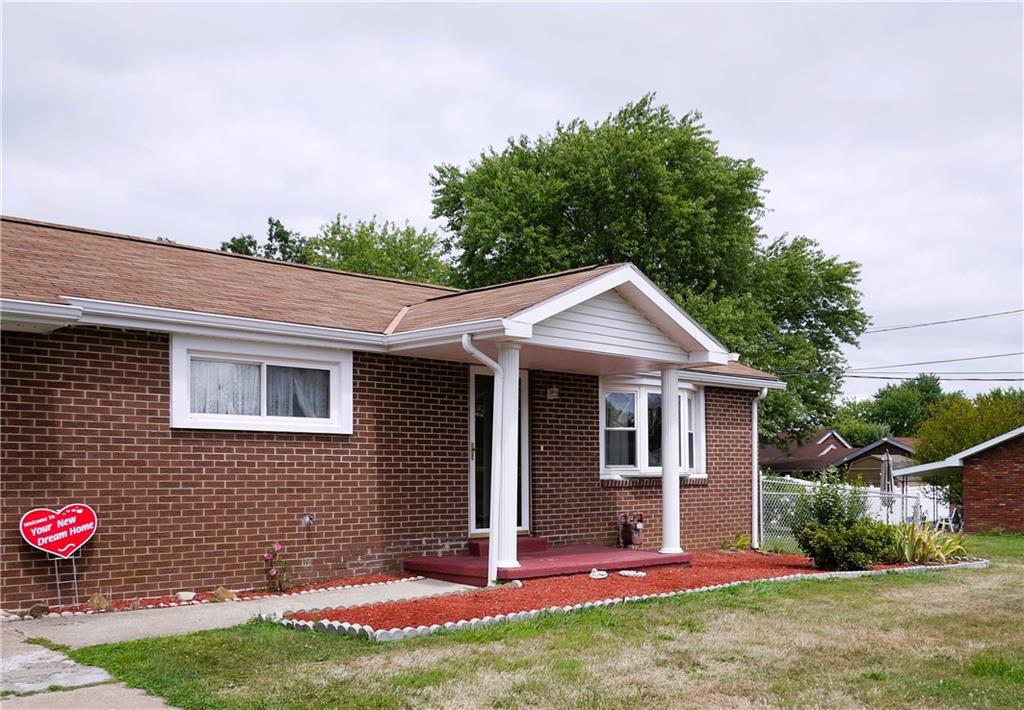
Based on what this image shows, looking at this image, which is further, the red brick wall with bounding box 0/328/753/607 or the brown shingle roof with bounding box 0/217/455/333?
the brown shingle roof with bounding box 0/217/455/333

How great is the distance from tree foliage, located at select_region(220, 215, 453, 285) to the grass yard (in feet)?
136

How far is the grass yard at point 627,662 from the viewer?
6113 millimetres

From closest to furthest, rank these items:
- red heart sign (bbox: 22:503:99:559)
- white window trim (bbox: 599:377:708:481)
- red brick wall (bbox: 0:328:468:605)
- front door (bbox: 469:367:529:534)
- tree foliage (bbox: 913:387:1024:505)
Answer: red heart sign (bbox: 22:503:99:559) → red brick wall (bbox: 0:328:468:605) → front door (bbox: 469:367:529:534) → white window trim (bbox: 599:377:708:481) → tree foliage (bbox: 913:387:1024:505)

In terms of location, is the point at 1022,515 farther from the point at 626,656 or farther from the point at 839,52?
the point at 626,656

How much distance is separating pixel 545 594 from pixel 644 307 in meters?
4.22

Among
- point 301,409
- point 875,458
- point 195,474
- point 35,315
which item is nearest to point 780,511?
point 301,409

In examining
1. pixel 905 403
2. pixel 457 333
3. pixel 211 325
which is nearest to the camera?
pixel 211 325

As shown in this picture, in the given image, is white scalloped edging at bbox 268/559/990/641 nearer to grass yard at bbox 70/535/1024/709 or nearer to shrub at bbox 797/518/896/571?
grass yard at bbox 70/535/1024/709

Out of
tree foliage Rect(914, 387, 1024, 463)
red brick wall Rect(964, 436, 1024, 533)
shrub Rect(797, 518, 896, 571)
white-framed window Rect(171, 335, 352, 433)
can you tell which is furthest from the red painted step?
tree foliage Rect(914, 387, 1024, 463)

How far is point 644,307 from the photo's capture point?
40.3ft

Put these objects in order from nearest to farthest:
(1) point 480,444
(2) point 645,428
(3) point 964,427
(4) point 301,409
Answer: (4) point 301,409 → (1) point 480,444 → (2) point 645,428 → (3) point 964,427

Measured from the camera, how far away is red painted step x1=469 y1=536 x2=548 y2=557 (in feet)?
39.9

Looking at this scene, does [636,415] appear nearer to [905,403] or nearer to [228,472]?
[228,472]

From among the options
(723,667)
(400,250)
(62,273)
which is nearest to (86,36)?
(62,273)
